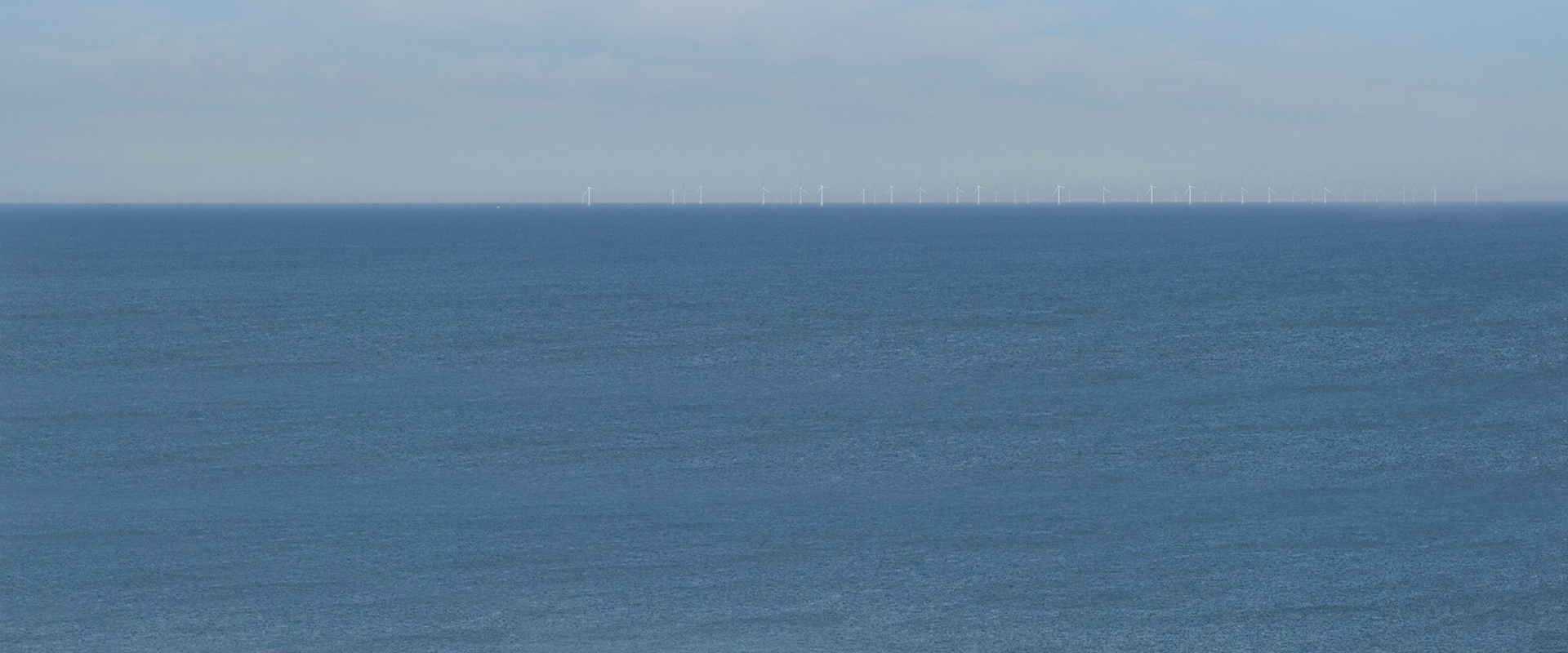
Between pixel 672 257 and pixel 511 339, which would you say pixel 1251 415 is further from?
pixel 672 257

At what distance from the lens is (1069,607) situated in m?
27.8

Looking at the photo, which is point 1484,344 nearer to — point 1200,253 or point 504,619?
point 504,619

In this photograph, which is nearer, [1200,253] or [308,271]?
[308,271]

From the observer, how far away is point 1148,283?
368 ft

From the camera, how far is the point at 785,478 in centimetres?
4038

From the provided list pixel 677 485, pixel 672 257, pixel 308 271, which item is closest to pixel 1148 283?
pixel 672 257

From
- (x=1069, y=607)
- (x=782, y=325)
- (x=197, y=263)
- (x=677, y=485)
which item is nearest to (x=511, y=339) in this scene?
(x=782, y=325)

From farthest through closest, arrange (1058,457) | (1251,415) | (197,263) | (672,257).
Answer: (672,257) → (197,263) → (1251,415) → (1058,457)

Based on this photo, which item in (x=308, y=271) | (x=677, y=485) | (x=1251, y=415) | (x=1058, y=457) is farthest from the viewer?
(x=308, y=271)

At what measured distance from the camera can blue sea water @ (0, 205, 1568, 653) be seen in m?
27.0

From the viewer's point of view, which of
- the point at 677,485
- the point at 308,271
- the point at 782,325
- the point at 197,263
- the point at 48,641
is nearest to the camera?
the point at 48,641

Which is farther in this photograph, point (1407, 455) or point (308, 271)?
point (308, 271)

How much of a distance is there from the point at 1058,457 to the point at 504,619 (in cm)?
2095

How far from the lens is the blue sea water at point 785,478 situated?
88.7 feet
